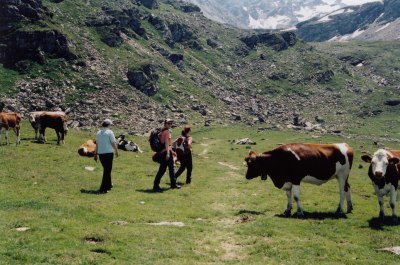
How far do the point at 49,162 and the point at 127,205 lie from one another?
13594mm

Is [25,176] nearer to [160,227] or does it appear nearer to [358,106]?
[160,227]

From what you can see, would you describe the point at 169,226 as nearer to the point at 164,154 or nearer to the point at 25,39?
the point at 164,154

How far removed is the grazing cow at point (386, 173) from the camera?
18969 millimetres

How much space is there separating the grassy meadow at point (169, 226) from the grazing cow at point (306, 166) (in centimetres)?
153

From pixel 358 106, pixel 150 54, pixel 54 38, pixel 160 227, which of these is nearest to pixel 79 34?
pixel 54 38

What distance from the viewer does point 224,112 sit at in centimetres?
16075

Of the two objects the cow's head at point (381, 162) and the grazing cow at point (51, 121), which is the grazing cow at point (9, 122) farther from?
the cow's head at point (381, 162)

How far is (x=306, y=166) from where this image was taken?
2078 cm

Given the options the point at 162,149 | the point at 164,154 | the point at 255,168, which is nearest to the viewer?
the point at 255,168

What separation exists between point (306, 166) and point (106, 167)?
36.3 feet

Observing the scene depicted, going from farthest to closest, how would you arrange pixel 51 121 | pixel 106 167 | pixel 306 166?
pixel 51 121, pixel 106 167, pixel 306 166

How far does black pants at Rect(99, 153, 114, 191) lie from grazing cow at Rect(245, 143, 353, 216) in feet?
28.3

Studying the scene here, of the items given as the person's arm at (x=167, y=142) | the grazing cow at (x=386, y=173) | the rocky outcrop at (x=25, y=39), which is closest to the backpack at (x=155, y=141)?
the person's arm at (x=167, y=142)

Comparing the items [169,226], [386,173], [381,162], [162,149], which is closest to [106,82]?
[162,149]
